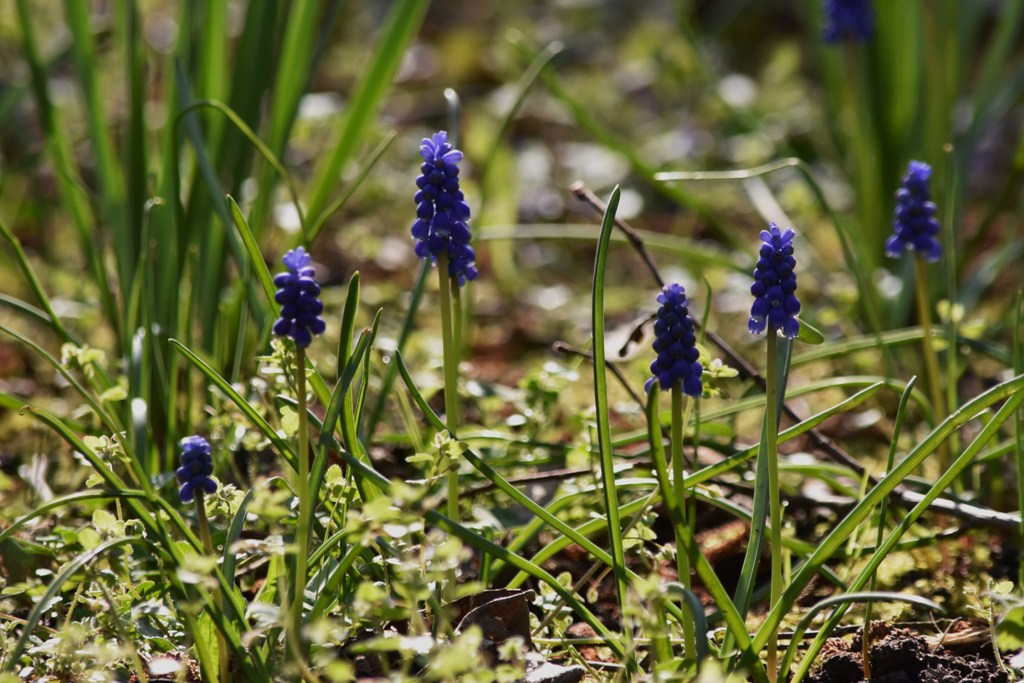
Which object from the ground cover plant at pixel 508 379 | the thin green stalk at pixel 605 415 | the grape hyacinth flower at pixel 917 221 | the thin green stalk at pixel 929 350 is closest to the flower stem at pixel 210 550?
the ground cover plant at pixel 508 379

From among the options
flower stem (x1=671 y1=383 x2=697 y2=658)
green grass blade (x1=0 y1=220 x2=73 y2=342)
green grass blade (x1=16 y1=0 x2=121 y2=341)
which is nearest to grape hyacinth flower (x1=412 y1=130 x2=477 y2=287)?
flower stem (x1=671 y1=383 x2=697 y2=658)

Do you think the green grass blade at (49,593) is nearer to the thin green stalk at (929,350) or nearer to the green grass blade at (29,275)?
the green grass blade at (29,275)

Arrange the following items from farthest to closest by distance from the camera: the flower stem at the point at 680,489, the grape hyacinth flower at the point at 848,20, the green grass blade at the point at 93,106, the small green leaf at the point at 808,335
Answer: the grape hyacinth flower at the point at 848,20
the green grass blade at the point at 93,106
the small green leaf at the point at 808,335
the flower stem at the point at 680,489

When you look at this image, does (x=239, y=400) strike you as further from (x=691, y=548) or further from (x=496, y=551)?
(x=691, y=548)

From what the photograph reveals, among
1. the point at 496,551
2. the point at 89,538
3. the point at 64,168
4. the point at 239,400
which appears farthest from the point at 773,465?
the point at 64,168

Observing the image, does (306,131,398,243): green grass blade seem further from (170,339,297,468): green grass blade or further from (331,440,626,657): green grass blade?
(331,440,626,657): green grass blade

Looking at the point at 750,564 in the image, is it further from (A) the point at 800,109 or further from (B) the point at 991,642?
(A) the point at 800,109
